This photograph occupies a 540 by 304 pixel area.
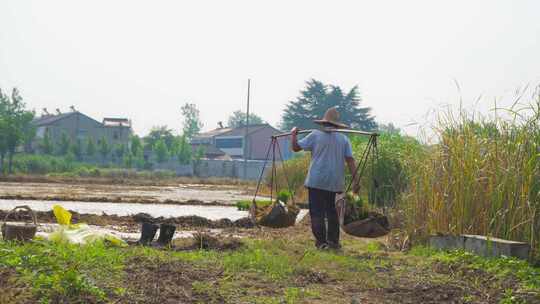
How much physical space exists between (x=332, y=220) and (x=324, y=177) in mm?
594

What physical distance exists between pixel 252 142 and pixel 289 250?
265ft

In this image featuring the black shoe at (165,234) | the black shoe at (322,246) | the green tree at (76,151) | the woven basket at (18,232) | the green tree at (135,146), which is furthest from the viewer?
the green tree at (135,146)

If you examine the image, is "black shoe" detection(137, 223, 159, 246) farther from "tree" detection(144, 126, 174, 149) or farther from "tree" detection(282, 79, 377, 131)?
"tree" detection(144, 126, 174, 149)

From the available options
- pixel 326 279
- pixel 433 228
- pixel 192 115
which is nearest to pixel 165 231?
pixel 326 279

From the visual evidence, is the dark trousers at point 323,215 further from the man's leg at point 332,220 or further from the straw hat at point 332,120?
the straw hat at point 332,120

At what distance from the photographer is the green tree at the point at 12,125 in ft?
169

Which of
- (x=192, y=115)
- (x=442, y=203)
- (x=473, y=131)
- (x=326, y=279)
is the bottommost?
(x=326, y=279)

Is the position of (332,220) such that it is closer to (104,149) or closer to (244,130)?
(104,149)

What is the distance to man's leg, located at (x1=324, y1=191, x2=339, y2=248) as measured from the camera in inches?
352

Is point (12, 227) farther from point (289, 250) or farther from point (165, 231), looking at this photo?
point (289, 250)

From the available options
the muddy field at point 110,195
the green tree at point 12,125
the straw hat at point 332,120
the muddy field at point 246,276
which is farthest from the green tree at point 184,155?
the muddy field at point 246,276

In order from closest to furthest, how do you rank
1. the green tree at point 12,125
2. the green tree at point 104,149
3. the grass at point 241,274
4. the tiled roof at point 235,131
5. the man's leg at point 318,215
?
1. the grass at point 241,274
2. the man's leg at point 318,215
3. the green tree at point 12,125
4. the green tree at point 104,149
5. the tiled roof at point 235,131

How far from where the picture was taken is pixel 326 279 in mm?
6281

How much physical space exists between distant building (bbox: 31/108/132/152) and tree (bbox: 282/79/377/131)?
25.8 meters
